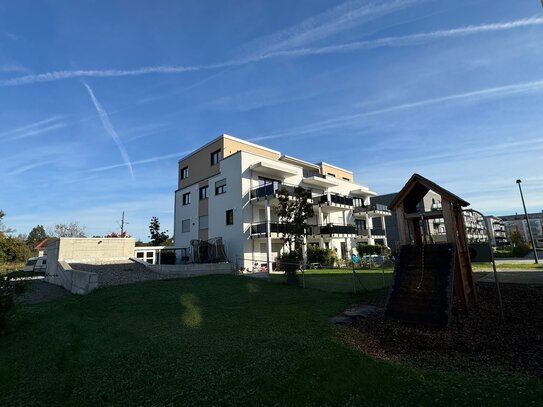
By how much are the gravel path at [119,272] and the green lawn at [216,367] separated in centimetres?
672

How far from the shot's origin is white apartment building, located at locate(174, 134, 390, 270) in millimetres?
25359

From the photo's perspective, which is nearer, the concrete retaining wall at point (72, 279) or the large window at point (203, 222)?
the concrete retaining wall at point (72, 279)

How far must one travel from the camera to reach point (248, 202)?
1011 inches

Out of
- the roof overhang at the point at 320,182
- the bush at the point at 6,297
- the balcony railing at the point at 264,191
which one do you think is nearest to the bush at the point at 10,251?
the balcony railing at the point at 264,191

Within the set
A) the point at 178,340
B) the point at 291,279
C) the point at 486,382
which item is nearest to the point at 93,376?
the point at 178,340

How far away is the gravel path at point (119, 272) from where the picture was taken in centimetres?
1522

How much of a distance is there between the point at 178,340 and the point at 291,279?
8114mm

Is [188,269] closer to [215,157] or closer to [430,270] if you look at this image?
[215,157]

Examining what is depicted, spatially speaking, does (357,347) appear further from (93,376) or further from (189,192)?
(189,192)

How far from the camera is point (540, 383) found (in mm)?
3510

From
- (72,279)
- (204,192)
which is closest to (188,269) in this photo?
(72,279)

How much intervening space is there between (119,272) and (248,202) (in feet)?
37.7

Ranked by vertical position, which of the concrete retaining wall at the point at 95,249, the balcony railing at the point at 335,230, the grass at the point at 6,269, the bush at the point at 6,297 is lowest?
the bush at the point at 6,297

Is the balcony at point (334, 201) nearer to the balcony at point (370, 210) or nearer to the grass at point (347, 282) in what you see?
the balcony at point (370, 210)
